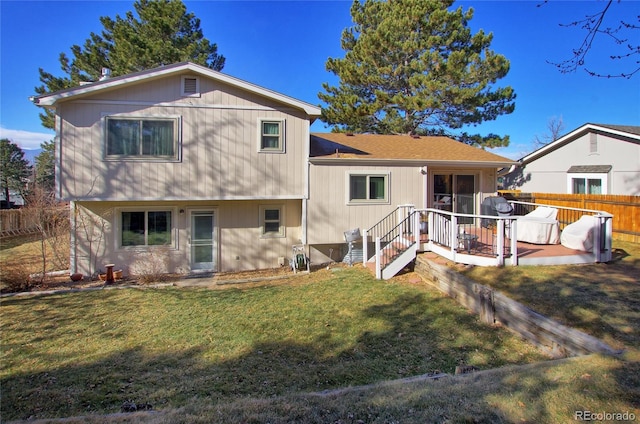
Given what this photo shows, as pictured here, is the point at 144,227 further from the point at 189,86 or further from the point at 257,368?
the point at 257,368

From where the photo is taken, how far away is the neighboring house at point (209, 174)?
9.41 metres

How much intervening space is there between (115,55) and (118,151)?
12.4 metres

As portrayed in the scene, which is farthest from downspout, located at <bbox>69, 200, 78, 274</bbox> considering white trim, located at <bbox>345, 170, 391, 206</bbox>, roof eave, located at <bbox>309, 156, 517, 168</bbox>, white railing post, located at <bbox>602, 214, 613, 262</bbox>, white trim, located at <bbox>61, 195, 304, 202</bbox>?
white railing post, located at <bbox>602, 214, 613, 262</bbox>

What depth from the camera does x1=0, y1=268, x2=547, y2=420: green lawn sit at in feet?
12.3

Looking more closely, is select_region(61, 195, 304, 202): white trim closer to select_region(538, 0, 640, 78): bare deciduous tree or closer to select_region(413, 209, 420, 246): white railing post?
select_region(413, 209, 420, 246): white railing post

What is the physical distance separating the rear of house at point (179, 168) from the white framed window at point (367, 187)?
4.84 ft

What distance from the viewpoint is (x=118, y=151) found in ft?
31.1

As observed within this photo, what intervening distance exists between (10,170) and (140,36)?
17.3 m

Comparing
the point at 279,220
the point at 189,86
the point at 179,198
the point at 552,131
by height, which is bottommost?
the point at 279,220

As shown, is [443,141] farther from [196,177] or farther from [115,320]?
[115,320]

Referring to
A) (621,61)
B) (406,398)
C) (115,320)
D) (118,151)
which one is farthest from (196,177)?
(621,61)

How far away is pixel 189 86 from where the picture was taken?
32.6ft

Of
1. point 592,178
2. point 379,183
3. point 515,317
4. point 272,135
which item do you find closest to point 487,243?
point 515,317

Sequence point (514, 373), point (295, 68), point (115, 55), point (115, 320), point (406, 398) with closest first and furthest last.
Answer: point (406, 398) → point (514, 373) → point (115, 320) → point (115, 55) → point (295, 68)
